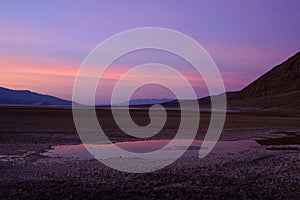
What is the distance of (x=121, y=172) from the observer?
736 inches

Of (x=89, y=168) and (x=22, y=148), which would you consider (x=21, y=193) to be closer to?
(x=89, y=168)

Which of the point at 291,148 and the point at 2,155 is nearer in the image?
the point at 2,155

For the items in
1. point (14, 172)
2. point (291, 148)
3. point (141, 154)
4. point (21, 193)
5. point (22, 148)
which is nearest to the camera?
point (21, 193)

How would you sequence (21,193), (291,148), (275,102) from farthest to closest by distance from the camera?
(275,102), (291,148), (21,193)

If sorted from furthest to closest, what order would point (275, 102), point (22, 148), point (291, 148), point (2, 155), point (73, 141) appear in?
point (275, 102) → point (73, 141) → point (291, 148) → point (22, 148) → point (2, 155)

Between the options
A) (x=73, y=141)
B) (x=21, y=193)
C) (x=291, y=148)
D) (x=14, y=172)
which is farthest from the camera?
(x=73, y=141)

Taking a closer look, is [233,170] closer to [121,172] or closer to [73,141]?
[121,172]

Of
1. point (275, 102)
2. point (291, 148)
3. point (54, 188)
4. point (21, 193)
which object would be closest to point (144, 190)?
point (54, 188)

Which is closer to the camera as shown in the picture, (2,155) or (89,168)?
(89,168)

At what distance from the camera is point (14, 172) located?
1838cm

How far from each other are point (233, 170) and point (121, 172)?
16.9 feet

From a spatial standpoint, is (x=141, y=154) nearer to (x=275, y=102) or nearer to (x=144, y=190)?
(x=144, y=190)

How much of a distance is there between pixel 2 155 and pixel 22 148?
12.1 feet

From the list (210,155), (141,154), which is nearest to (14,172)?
(141,154)
